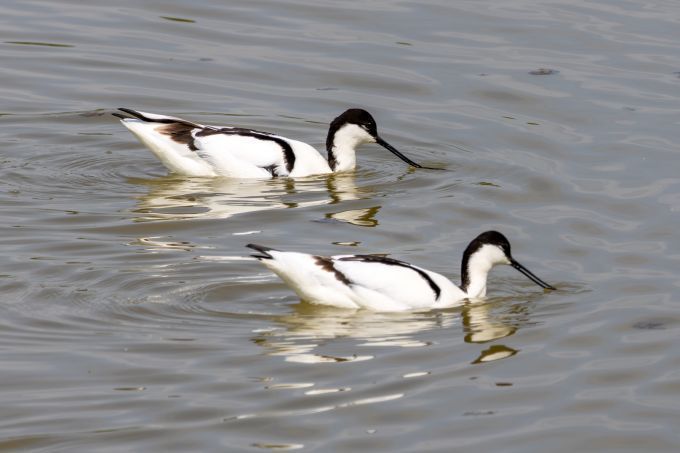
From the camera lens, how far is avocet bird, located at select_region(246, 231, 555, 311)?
409 inches

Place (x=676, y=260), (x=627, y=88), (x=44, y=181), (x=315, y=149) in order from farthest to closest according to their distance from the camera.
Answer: (x=627, y=88)
(x=315, y=149)
(x=44, y=181)
(x=676, y=260)

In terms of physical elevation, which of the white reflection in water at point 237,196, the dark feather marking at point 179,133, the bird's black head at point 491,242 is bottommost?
the white reflection in water at point 237,196

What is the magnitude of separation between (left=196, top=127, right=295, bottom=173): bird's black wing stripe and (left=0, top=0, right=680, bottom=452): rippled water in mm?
239

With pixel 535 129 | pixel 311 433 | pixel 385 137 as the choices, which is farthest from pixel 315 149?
pixel 311 433

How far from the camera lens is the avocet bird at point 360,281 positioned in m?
10.4

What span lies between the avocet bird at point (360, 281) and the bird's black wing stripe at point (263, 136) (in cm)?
404

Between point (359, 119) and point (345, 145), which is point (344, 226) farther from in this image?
point (359, 119)

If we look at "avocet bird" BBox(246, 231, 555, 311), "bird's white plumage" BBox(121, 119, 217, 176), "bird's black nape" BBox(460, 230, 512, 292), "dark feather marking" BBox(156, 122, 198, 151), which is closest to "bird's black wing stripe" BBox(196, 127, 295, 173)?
"dark feather marking" BBox(156, 122, 198, 151)

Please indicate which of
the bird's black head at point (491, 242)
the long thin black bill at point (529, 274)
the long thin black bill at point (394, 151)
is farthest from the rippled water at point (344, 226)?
the bird's black head at point (491, 242)

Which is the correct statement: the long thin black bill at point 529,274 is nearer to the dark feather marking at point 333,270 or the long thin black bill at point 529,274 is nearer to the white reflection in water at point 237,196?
the dark feather marking at point 333,270

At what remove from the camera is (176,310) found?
33.9 feet

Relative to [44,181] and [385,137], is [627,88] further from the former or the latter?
[44,181]

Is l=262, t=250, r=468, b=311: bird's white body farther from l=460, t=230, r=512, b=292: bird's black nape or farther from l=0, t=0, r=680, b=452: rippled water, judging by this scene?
l=460, t=230, r=512, b=292: bird's black nape

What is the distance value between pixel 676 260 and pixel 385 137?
15.2ft
